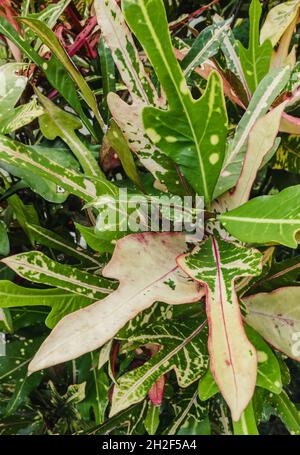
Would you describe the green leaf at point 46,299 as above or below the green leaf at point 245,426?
above

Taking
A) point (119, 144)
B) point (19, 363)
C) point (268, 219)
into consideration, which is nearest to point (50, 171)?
point (119, 144)

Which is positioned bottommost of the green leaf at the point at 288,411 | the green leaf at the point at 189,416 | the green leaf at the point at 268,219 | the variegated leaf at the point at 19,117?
the green leaf at the point at 189,416

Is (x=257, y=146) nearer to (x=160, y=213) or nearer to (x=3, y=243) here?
(x=160, y=213)

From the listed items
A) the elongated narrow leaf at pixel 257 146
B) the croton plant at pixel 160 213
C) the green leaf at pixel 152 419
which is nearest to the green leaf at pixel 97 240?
the croton plant at pixel 160 213

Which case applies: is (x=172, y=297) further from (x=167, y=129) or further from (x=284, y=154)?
(x=284, y=154)

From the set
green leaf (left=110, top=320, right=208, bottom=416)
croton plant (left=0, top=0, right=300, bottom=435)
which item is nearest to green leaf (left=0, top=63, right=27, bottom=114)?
croton plant (left=0, top=0, right=300, bottom=435)

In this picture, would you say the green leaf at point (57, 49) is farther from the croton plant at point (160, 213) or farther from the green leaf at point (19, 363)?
the green leaf at point (19, 363)

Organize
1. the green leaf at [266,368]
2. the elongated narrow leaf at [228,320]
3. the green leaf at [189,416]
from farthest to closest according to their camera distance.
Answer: the green leaf at [189,416], the green leaf at [266,368], the elongated narrow leaf at [228,320]
